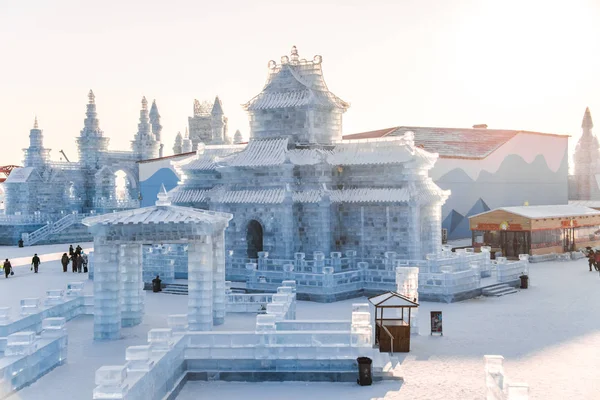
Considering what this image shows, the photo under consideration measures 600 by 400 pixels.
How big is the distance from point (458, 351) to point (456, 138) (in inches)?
1828

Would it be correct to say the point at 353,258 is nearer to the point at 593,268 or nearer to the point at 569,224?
the point at 593,268

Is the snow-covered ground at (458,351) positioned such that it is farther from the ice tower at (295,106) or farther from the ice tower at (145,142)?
the ice tower at (145,142)

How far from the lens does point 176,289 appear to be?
107 feet

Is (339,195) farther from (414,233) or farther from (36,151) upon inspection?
(36,151)

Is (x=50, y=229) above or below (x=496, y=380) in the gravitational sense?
above

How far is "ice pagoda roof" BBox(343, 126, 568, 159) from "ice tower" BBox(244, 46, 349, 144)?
2143cm

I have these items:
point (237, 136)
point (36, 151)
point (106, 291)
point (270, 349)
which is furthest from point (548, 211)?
point (237, 136)

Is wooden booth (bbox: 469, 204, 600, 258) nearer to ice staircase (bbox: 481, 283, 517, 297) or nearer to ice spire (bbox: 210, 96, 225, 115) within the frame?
ice staircase (bbox: 481, 283, 517, 297)

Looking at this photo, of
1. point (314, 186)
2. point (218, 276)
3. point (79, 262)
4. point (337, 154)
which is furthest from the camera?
point (79, 262)

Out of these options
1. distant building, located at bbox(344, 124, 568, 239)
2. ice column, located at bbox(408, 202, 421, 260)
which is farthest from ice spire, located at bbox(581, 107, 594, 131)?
ice column, located at bbox(408, 202, 421, 260)

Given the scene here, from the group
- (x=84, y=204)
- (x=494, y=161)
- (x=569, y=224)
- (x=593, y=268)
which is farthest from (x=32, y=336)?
(x=84, y=204)

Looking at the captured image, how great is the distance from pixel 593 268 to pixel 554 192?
26137 mm

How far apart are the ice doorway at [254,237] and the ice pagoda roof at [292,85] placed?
6896 mm

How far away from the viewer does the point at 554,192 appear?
65000mm
